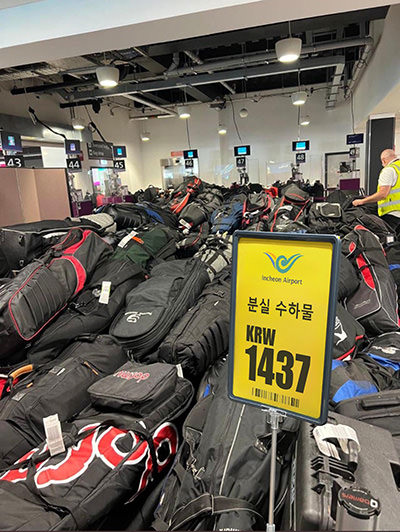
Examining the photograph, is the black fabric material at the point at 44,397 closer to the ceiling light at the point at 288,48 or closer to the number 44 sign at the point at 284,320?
the number 44 sign at the point at 284,320

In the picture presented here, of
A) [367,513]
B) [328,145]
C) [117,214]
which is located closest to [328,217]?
[117,214]

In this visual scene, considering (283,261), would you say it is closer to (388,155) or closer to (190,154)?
(388,155)

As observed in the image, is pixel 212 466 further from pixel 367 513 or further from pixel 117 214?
pixel 117 214

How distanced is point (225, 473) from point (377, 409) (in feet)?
1.77

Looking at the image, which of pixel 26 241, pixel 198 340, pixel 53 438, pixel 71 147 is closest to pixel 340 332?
pixel 198 340

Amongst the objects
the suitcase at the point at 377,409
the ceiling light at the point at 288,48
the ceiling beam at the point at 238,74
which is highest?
the ceiling beam at the point at 238,74

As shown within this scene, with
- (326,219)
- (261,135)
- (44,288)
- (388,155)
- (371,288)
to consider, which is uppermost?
(261,135)

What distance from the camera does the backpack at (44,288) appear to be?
2.10m

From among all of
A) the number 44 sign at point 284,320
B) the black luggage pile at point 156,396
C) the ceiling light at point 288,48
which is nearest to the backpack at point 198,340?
the black luggage pile at point 156,396

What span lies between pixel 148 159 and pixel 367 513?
1481 cm

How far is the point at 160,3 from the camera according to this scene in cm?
296

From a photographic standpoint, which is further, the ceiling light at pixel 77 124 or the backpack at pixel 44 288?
the ceiling light at pixel 77 124

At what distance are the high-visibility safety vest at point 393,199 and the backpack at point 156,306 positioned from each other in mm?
2907

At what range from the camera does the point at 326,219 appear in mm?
3697
